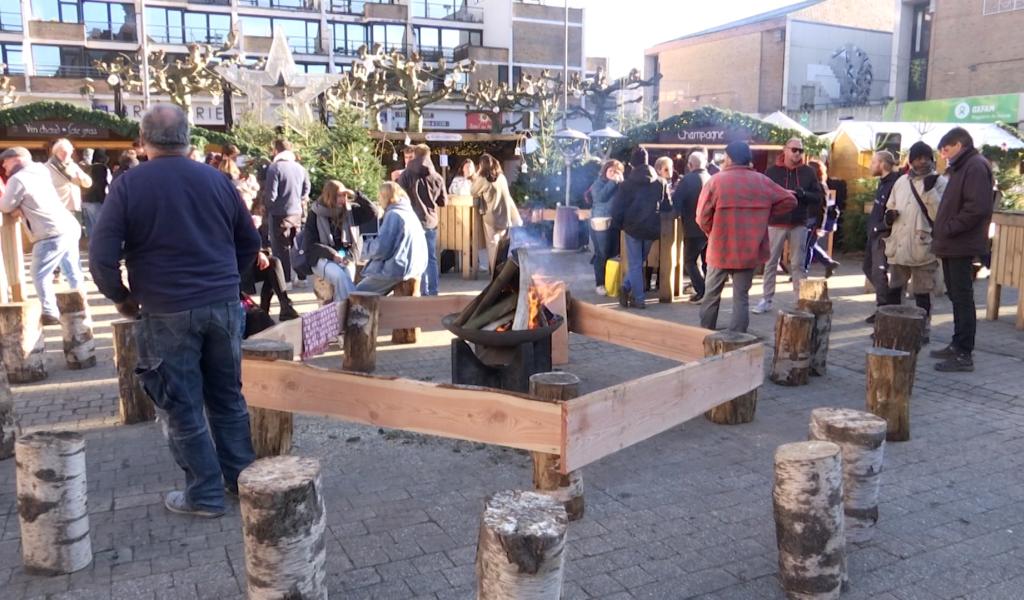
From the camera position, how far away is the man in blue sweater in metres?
A: 3.60

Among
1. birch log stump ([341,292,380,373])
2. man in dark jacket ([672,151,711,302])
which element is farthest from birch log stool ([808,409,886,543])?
man in dark jacket ([672,151,711,302])

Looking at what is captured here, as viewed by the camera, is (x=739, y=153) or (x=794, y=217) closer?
(x=739, y=153)

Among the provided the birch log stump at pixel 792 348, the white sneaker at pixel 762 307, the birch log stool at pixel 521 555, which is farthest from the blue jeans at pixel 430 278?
the birch log stool at pixel 521 555

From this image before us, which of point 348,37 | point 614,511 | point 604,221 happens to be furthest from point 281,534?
point 348,37

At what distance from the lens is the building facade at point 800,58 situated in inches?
1812

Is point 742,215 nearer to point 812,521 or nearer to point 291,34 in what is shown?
point 812,521

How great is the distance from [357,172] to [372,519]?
10180mm

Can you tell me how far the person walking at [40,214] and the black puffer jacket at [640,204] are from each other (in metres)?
5.66

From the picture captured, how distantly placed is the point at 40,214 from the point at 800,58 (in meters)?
45.8

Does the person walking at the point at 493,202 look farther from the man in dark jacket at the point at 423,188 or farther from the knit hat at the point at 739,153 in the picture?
the knit hat at the point at 739,153

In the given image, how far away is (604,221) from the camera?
33.0 ft

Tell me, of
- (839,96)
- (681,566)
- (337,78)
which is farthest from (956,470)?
(839,96)

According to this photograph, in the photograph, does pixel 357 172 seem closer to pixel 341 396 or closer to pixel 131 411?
pixel 131 411

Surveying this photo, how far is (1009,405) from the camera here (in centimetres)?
568
